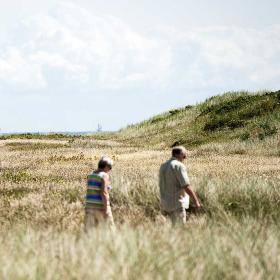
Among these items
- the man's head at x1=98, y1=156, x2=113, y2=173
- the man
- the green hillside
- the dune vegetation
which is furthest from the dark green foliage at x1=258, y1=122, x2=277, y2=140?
the man's head at x1=98, y1=156, x2=113, y2=173

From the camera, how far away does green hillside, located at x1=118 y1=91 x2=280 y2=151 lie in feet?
106

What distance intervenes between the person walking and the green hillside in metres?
21.7

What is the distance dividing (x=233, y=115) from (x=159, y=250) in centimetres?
3350

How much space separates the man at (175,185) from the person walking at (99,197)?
0.94 m

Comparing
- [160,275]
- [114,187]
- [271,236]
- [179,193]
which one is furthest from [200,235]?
[114,187]

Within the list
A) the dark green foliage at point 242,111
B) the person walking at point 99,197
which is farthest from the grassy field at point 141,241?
the dark green foliage at point 242,111

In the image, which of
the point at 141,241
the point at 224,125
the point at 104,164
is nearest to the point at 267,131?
the point at 224,125

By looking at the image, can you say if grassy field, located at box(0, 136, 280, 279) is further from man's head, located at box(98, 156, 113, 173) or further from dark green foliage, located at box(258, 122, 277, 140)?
dark green foliage, located at box(258, 122, 277, 140)

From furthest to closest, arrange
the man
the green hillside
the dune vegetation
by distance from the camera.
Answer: the green hillside
the man
the dune vegetation

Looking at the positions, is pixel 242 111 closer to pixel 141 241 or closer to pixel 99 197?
pixel 99 197

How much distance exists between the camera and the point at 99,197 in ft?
29.0

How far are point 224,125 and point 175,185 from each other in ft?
93.6

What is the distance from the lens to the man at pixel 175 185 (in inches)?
356

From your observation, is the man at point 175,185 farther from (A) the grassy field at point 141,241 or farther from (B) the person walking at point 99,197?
(B) the person walking at point 99,197
